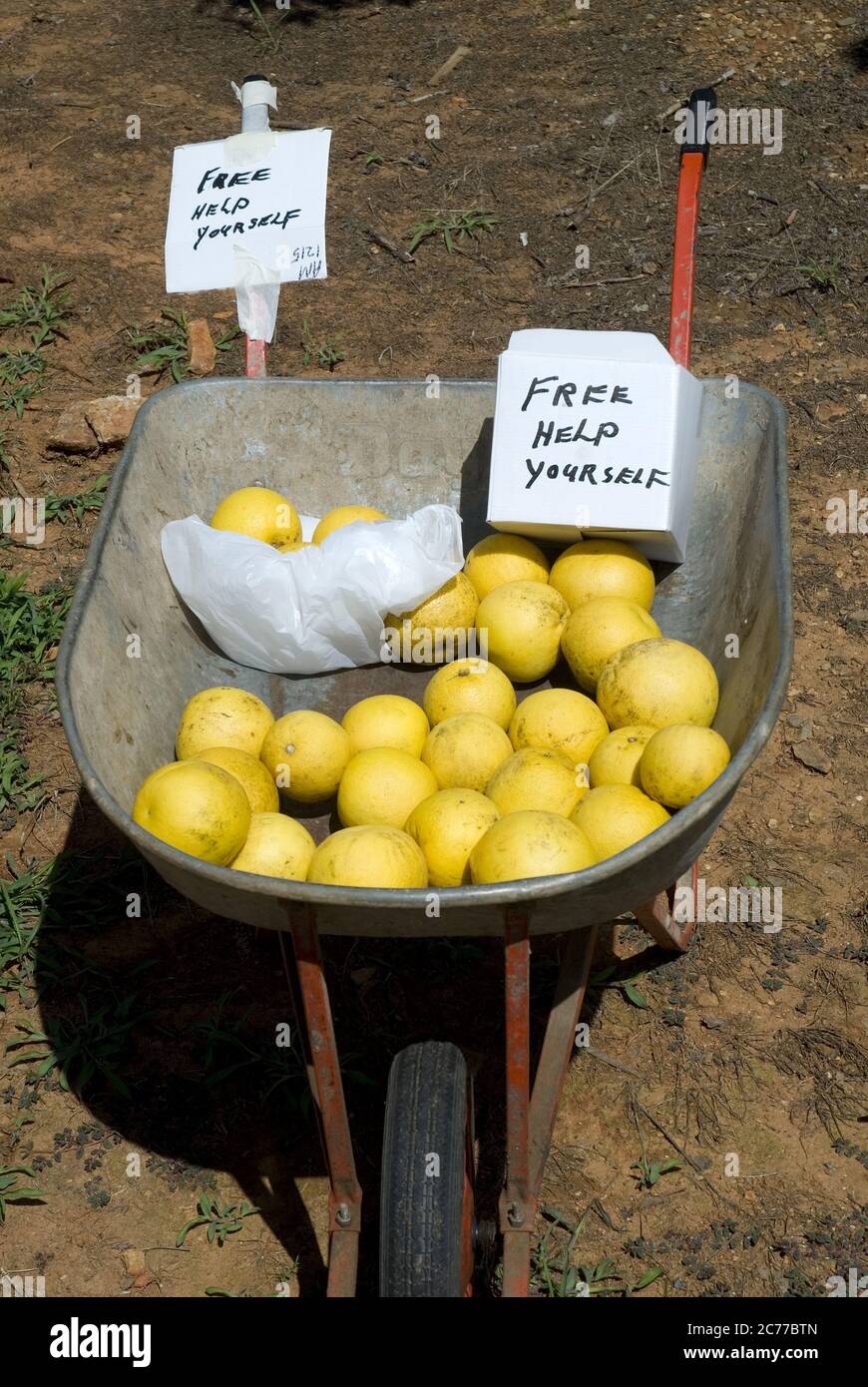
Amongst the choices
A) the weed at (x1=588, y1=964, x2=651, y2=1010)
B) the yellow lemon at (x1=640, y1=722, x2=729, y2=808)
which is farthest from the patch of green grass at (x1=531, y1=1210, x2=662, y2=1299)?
the yellow lemon at (x1=640, y1=722, x2=729, y2=808)

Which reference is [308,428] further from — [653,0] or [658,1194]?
[653,0]

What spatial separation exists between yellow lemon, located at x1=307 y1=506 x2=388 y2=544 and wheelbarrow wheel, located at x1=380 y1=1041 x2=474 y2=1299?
4.03 feet

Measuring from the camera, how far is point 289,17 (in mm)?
7359

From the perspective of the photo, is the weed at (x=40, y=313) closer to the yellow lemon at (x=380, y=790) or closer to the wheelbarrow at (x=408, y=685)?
the wheelbarrow at (x=408, y=685)

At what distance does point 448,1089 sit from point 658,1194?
93 centimetres

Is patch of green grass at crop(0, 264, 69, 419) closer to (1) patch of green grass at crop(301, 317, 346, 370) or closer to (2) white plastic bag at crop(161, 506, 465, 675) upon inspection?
(1) patch of green grass at crop(301, 317, 346, 370)

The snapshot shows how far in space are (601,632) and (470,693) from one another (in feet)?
0.99

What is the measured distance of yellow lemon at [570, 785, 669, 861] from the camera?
2.13 m

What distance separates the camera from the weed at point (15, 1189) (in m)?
2.80

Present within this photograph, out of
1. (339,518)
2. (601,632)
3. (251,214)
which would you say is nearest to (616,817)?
(601,632)

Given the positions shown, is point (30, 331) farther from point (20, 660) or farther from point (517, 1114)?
point (517, 1114)

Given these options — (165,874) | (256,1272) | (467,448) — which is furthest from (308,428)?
(256,1272)

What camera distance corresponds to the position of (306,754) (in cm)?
245

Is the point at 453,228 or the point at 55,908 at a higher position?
the point at 453,228
